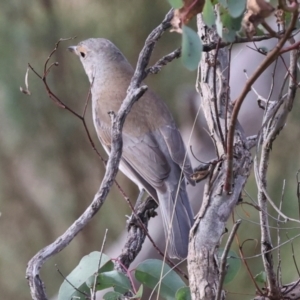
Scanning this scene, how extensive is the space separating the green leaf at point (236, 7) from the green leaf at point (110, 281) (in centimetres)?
63

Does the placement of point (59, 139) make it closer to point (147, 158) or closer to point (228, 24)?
point (147, 158)

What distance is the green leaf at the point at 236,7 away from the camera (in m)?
0.84

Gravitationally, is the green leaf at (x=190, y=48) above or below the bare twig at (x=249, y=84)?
above

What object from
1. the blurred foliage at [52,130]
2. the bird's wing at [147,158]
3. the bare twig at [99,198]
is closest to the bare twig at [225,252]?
the bare twig at [99,198]

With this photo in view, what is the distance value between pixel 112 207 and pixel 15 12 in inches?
65.7

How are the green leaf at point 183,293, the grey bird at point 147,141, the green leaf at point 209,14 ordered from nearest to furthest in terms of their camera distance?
the green leaf at point 209,14, the green leaf at point 183,293, the grey bird at point 147,141

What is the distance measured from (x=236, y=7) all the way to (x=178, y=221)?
131 cm

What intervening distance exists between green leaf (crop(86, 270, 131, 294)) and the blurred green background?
1928mm

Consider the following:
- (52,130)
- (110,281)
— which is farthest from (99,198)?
(52,130)

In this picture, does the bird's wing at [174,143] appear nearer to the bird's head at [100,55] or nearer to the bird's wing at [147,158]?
the bird's wing at [147,158]

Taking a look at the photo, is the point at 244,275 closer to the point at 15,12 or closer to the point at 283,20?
the point at 15,12

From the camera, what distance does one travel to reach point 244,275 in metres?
4.19

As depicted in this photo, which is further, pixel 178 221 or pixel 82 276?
pixel 178 221

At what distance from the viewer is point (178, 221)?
2074 mm
